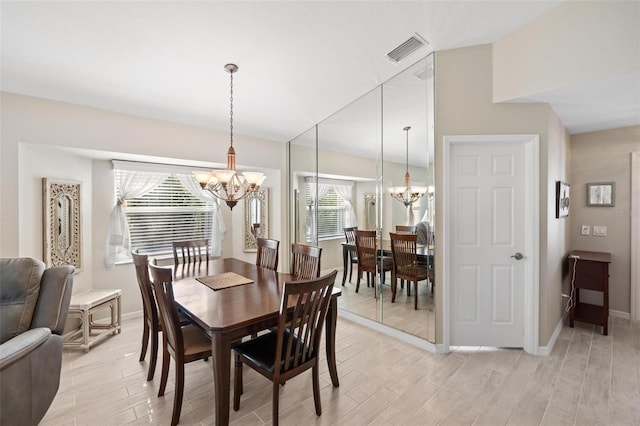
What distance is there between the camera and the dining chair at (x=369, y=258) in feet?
10.5

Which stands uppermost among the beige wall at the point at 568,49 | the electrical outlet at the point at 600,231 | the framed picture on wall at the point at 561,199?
the beige wall at the point at 568,49

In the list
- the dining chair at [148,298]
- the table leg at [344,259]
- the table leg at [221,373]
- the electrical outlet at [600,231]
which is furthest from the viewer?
the table leg at [344,259]

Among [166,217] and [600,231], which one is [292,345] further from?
[600,231]

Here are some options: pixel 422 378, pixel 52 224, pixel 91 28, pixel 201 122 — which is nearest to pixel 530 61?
pixel 422 378

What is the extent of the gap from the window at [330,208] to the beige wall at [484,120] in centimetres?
136

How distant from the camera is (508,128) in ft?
8.42

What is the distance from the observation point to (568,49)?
2119 mm

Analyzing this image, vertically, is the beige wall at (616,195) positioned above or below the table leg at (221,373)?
above

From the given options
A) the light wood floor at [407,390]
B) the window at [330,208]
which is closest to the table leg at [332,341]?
the light wood floor at [407,390]

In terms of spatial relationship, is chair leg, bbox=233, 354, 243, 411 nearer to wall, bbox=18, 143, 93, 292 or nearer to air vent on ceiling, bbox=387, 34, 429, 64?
wall, bbox=18, 143, 93, 292

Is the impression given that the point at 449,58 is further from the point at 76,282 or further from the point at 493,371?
the point at 76,282

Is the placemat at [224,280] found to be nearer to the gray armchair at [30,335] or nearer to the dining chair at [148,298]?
the dining chair at [148,298]

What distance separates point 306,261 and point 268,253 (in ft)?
2.22

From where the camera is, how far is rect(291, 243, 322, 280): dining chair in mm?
2667
